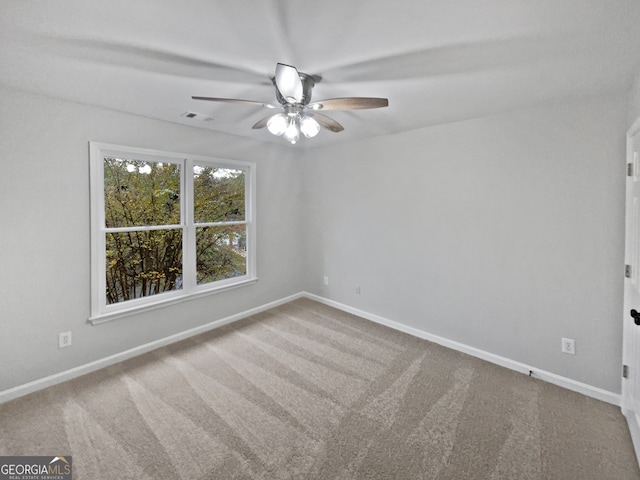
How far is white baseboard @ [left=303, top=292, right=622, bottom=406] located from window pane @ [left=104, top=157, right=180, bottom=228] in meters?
2.65

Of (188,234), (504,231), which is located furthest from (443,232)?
(188,234)

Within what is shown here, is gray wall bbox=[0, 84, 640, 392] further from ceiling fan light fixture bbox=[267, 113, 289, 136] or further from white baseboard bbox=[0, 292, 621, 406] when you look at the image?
ceiling fan light fixture bbox=[267, 113, 289, 136]

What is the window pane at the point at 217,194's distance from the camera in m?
3.46

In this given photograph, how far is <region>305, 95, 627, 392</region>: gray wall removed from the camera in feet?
7.40

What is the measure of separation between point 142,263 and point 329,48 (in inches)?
109

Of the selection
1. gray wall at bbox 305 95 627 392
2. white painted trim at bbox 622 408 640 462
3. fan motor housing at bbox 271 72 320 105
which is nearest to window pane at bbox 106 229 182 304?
fan motor housing at bbox 271 72 320 105

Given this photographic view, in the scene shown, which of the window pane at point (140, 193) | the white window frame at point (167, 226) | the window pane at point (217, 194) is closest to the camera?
the white window frame at point (167, 226)

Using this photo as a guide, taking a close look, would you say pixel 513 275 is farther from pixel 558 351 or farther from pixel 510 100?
pixel 510 100

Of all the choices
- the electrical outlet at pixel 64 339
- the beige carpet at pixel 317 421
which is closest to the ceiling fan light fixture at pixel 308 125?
the beige carpet at pixel 317 421

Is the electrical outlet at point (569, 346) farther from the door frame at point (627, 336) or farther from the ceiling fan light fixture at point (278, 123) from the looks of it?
the ceiling fan light fixture at point (278, 123)

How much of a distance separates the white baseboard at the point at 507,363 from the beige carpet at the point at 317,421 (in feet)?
0.26

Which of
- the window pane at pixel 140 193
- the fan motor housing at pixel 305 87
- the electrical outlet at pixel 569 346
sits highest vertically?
the fan motor housing at pixel 305 87

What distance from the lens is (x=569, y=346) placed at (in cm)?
242

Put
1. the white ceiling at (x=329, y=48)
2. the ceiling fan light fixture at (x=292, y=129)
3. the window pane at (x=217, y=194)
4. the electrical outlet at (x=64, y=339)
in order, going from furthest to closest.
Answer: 1. the window pane at (x=217, y=194)
2. the electrical outlet at (x=64, y=339)
3. the ceiling fan light fixture at (x=292, y=129)
4. the white ceiling at (x=329, y=48)
